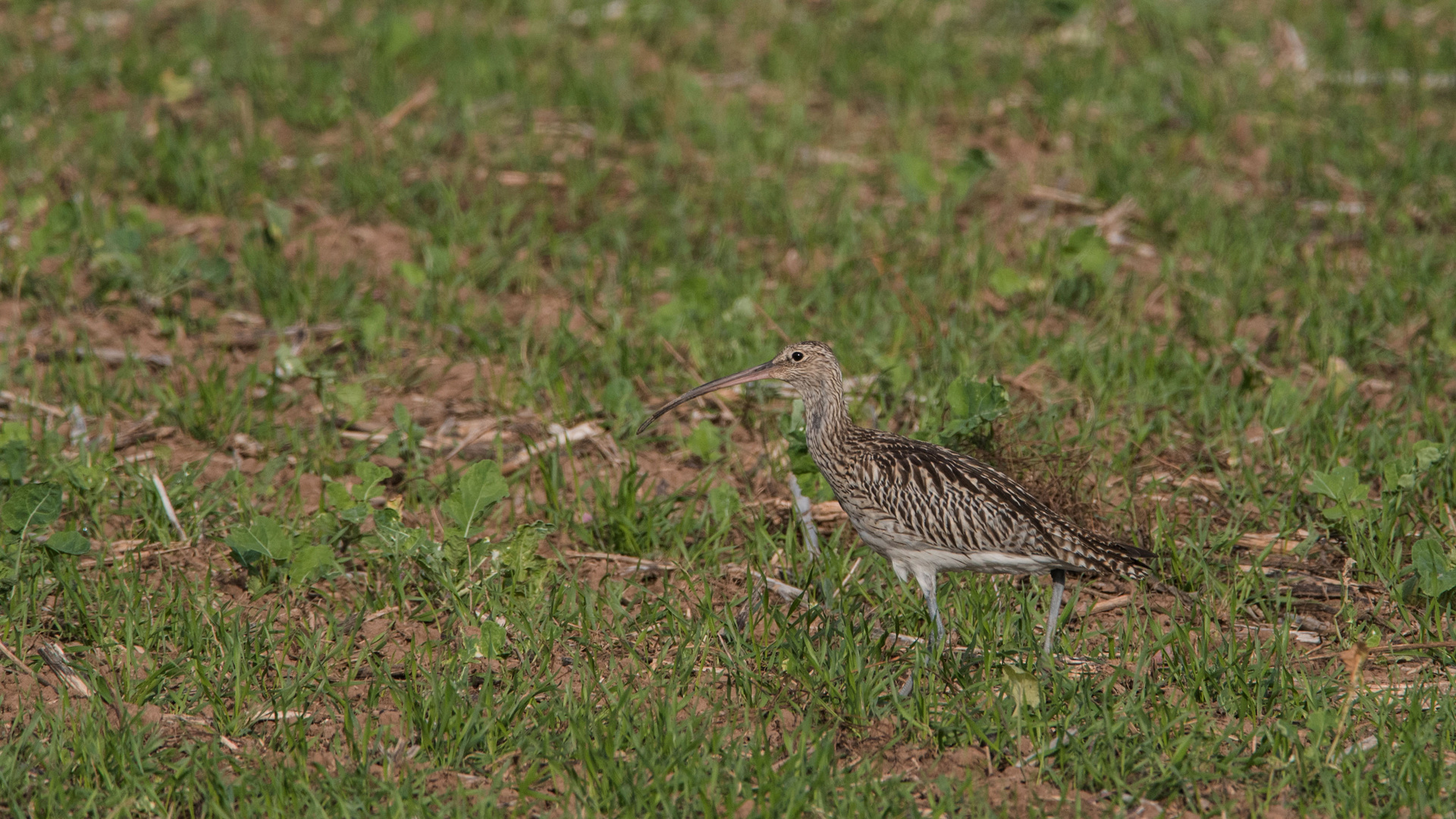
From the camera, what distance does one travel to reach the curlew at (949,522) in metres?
5.63

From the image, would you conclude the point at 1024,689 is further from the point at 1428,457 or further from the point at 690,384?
the point at 690,384

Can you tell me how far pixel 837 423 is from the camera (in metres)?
6.14

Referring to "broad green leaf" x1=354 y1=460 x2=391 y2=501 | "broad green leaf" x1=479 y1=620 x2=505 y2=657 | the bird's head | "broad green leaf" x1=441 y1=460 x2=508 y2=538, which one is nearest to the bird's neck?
the bird's head

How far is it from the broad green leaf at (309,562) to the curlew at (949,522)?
1.92 meters

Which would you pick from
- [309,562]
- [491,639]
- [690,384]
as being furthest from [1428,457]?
[309,562]

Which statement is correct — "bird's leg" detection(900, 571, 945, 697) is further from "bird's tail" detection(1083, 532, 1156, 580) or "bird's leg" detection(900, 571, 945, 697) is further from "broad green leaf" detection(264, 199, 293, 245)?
"broad green leaf" detection(264, 199, 293, 245)

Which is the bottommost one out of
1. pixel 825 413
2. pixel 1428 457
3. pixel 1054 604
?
pixel 1054 604

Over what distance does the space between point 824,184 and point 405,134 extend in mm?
2576

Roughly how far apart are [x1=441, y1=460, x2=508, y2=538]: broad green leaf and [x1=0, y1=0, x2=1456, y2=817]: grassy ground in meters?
0.02

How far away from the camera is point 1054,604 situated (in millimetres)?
5668

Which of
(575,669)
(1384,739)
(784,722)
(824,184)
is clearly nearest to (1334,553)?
(1384,739)

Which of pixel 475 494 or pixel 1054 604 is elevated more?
pixel 1054 604

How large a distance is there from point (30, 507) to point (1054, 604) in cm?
385

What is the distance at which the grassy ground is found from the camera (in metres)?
4.99
